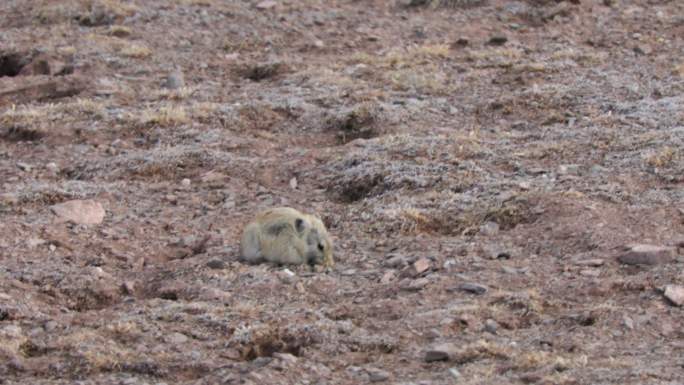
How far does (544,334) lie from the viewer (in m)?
7.84

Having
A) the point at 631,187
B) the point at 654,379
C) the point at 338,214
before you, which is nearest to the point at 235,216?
the point at 338,214

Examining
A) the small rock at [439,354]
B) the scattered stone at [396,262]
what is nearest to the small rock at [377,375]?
the small rock at [439,354]

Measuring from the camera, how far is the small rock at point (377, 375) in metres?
7.28

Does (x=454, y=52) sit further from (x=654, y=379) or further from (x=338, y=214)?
(x=654, y=379)

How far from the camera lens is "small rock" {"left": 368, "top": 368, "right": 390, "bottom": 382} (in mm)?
7281

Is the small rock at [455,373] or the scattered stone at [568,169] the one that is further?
the scattered stone at [568,169]

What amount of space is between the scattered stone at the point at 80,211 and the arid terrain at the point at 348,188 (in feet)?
0.08

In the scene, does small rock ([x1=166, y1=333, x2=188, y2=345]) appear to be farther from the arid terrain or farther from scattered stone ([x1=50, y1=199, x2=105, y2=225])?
scattered stone ([x1=50, y1=199, x2=105, y2=225])

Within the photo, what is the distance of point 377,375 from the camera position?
7.32 m

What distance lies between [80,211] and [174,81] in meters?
4.50

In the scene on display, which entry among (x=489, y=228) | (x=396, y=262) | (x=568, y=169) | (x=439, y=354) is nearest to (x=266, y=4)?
(x=568, y=169)

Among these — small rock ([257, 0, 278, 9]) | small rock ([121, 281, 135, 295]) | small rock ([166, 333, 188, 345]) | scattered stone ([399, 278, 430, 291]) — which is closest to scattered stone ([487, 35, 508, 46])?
small rock ([257, 0, 278, 9])

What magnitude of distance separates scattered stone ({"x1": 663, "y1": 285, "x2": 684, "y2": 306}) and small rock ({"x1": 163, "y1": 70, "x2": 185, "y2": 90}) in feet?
26.6

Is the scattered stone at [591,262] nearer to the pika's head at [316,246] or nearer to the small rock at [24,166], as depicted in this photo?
the pika's head at [316,246]
